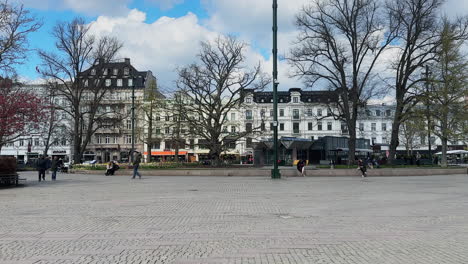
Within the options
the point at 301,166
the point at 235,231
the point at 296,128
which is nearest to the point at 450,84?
the point at 301,166

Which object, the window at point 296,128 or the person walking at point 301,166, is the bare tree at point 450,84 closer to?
the person walking at point 301,166

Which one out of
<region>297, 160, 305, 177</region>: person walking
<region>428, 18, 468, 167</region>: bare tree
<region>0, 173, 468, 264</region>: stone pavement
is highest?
<region>428, 18, 468, 167</region>: bare tree

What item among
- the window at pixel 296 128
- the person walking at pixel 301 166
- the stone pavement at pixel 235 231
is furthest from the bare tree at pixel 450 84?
the window at pixel 296 128

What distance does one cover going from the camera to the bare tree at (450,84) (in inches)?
1266

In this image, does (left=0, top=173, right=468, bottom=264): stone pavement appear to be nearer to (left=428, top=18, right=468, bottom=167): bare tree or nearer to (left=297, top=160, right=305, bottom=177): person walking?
(left=297, top=160, right=305, bottom=177): person walking

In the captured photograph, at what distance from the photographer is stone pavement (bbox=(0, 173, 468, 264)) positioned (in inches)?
252

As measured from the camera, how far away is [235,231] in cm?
834

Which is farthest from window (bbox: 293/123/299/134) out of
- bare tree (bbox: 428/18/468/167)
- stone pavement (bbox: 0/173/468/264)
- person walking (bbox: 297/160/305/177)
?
stone pavement (bbox: 0/173/468/264)

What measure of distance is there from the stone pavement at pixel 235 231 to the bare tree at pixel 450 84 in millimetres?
21231

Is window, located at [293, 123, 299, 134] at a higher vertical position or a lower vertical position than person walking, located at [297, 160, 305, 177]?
higher

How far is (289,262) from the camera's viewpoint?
598 cm

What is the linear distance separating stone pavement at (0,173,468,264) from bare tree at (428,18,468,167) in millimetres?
Answer: 21231

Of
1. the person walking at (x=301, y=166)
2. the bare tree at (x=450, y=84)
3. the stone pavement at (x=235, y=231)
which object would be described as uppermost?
the bare tree at (x=450, y=84)

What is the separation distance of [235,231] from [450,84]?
30484 millimetres
